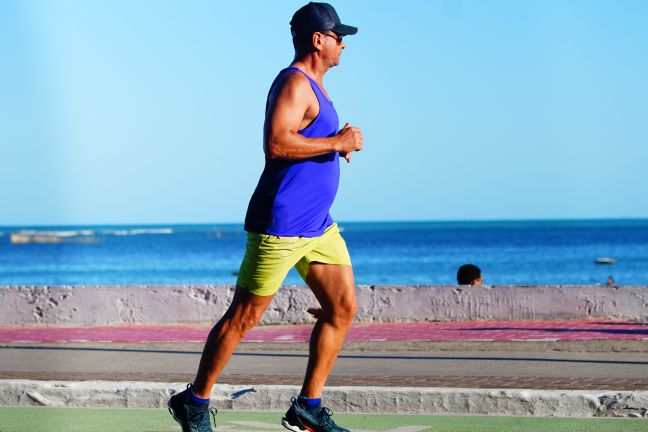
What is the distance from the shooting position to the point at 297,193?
5.43m

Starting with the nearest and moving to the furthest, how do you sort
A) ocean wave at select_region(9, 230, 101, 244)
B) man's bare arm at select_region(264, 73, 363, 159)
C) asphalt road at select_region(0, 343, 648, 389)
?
man's bare arm at select_region(264, 73, 363, 159) → asphalt road at select_region(0, 343, 648, 389) → ocean wave at select_region(9, 230, 101, 244)

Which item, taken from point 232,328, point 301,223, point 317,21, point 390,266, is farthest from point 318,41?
point 390,266

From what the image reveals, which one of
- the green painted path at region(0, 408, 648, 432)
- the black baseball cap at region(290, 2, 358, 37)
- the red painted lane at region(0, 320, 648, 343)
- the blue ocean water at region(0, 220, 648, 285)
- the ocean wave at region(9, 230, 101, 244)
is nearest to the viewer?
the black baseball cap at region(290, 2, 358, 37)

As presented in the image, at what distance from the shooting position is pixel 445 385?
7.12 metres

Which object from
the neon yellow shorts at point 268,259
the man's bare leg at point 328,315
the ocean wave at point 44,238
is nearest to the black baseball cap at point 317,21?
the neon yellow shorts at point 268,259

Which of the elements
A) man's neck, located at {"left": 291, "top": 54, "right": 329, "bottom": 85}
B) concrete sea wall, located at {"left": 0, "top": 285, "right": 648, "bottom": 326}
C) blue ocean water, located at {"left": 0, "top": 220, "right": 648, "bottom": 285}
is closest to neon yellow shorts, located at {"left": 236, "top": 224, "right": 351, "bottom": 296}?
man's neck, located at {"left": 291, "top": 54, "right": 329, "bottom": 85}

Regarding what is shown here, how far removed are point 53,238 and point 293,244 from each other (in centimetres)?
16598

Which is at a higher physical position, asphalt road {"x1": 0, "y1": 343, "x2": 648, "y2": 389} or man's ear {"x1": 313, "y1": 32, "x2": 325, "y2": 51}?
man's ear {"x1": 313, "y1": 32, "x2": 325, "y2": 51}

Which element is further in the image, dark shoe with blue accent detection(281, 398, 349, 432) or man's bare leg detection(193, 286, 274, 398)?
dark shoe with blue accent detection(281, 398, 349, 432)

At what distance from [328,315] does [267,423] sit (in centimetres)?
109

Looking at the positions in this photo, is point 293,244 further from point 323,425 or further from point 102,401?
point 102,401

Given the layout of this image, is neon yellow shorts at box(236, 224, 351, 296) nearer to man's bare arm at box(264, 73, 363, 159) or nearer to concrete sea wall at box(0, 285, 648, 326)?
man's bare arm at box(264, 73, 363, 159)

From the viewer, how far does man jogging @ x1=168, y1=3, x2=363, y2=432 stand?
5.39m

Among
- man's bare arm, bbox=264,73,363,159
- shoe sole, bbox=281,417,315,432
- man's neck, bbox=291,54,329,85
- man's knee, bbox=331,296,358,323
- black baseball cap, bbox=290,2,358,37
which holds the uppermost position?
black baseball cap, bbox=290,2,358,37
